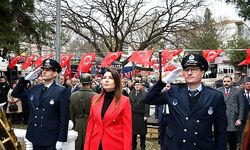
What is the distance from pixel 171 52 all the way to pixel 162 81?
11091mm

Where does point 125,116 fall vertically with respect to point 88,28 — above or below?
below

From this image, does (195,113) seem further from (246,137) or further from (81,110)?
(81,110)

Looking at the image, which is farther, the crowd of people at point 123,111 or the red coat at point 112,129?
the red coat at point 112,129

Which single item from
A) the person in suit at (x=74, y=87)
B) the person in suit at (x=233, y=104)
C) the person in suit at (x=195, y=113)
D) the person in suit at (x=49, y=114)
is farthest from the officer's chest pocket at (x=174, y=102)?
the person in suit at (x=74, y=87)

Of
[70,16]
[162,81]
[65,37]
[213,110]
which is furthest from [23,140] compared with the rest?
[65,37]

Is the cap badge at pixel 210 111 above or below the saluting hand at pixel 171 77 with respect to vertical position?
below

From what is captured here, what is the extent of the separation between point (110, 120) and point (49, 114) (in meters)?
0.88

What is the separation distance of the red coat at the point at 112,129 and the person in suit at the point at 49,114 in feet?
1.59

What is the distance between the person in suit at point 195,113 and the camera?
151 inches

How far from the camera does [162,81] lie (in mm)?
4035

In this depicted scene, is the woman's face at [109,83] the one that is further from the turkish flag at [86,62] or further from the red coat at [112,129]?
the turkish flag at [86,62]

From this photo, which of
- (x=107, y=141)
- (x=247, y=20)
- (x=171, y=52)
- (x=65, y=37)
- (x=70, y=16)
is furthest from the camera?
(x=65, y=37)

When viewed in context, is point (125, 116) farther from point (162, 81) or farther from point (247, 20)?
point (247, 20)

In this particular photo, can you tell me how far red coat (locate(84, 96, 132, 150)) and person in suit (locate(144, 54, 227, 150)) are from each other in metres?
0.74
